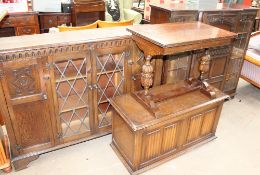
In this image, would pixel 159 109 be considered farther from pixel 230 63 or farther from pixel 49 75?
pixel 230 63

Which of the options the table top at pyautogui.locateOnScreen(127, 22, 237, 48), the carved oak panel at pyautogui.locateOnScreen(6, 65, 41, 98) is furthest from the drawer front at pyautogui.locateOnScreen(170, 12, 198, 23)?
the carved oak panel at pyautogui.locateOnScreen(6, 65, 41, 98)

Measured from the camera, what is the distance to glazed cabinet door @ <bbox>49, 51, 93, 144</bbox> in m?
1.88

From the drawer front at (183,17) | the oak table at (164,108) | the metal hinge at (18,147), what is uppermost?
the drawer front at (183,17)

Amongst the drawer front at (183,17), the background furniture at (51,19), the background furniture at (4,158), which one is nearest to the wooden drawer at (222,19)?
the drawer front at (183,17)

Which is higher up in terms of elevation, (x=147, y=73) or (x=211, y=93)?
(x=147, y=73)

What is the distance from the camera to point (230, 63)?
9.68 feet

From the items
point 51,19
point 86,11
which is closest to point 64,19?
point 51,19

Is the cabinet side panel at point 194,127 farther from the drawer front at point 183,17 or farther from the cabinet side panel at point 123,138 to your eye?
the drawer front at point 183,17

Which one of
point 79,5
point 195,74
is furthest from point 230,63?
point 79,5

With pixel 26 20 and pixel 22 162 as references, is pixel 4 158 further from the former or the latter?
pixel 26 20

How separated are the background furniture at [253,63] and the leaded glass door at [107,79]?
75.8 inches

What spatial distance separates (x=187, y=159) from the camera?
223 cm

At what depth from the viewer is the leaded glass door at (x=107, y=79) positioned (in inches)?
79.7

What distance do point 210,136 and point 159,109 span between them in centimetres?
84
